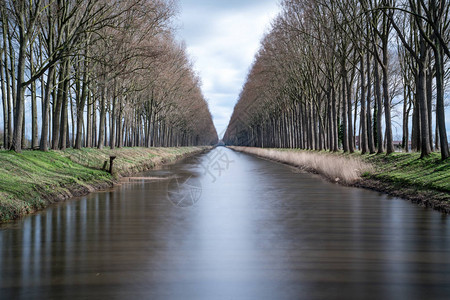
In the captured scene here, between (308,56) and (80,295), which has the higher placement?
(308,56)

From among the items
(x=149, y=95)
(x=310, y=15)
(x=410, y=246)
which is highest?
(x=310, y=15)

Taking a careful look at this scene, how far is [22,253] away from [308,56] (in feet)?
111

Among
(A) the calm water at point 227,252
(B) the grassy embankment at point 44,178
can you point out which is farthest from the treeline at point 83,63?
(A) the calm water at point 227,252

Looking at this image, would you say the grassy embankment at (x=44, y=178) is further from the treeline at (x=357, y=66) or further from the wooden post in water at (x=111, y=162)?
the treeline at (x=357, y=66)

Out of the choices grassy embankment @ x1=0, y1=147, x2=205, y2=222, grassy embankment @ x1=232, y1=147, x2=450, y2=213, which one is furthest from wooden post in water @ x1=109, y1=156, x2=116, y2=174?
grassy embankment @ x1=232, y1=147, x2=450, y2=213

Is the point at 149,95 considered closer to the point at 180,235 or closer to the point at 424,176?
the point at 424,176

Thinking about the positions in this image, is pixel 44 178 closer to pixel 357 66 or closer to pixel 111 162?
pixel 111 162

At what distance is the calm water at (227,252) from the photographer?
616 centimetres

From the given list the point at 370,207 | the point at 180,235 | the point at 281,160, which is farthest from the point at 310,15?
the point at 180,235

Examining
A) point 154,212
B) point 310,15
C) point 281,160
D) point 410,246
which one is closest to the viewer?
point 410,246

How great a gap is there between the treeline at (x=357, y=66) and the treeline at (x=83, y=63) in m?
11.1

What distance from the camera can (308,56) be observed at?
1511 inches

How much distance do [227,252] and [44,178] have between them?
10546 mm

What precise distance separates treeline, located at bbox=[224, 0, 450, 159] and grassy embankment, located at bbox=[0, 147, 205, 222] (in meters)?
13.5
